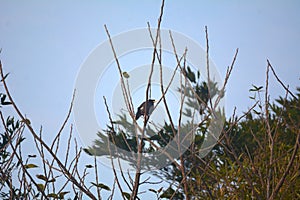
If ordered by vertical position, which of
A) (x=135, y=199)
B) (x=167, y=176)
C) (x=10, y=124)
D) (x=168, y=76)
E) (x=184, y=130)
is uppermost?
(x=184, y=130)

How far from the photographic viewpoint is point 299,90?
8.54 m

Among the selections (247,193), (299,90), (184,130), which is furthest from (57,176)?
(299,90)

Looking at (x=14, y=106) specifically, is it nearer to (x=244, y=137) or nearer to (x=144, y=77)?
(x=144, y=77)

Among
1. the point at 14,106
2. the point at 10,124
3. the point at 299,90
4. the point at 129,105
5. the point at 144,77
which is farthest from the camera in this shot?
the point at 299,90

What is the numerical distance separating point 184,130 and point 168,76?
636cm

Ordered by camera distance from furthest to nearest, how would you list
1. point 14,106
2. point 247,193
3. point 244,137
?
1. point 244,137
2. point 247,193
3. point 14,106

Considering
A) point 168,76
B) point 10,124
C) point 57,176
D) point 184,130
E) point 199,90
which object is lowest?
point 57,176

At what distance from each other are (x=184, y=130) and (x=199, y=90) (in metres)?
0.69

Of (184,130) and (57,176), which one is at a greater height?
(184,130)

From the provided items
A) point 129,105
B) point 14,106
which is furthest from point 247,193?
point 14,106

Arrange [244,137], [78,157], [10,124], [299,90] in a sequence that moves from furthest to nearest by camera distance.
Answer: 1. [299,90]
2. [244,137]
3. [10,124]
4. [78,157]

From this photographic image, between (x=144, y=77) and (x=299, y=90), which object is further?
(x=299, y=90)

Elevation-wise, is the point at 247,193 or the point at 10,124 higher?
the point at 10,124

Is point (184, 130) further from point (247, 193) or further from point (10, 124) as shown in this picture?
point (247, 193)
